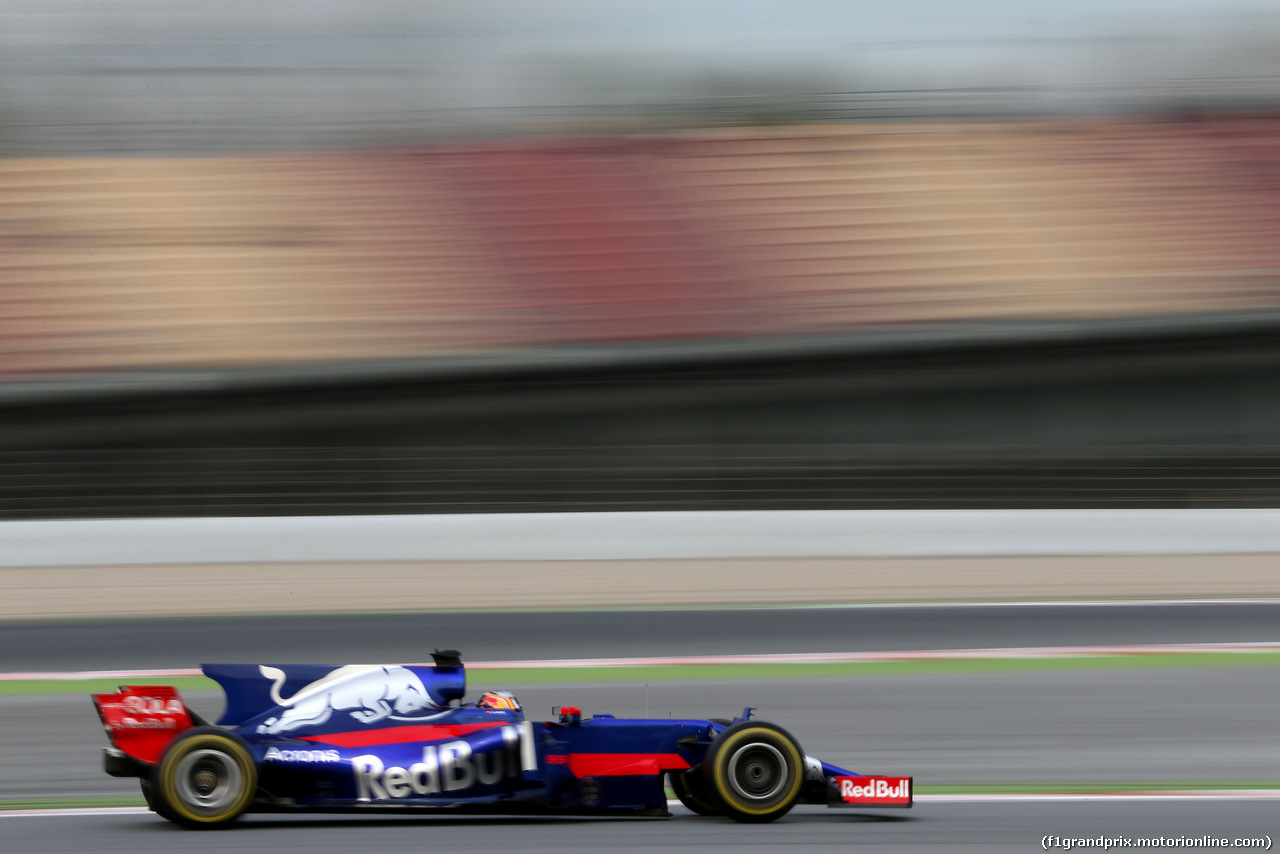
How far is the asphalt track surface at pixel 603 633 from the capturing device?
9.16m

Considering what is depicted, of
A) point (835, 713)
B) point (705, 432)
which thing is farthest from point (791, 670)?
point (705, 432)

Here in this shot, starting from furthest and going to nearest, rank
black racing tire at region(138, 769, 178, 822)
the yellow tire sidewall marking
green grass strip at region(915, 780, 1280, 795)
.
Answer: green grass strip at region(915, 780, 1280, 795), black racing tire at region(138, 769, 178, 822), the yellow tire sidewall marking

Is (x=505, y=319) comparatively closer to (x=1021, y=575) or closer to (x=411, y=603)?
(x=411, y=603)

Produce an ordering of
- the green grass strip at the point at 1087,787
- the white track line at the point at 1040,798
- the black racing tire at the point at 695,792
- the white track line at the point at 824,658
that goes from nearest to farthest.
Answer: the black racing tire at the point at 695,792 → the white track line at the point at 1040,798 → the green grass strip at the point at 1087,787 → the white track line at the point at 824,658

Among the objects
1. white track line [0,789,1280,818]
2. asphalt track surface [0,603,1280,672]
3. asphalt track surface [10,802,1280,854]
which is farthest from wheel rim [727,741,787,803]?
asphalt track surface [0,603,1280,672]

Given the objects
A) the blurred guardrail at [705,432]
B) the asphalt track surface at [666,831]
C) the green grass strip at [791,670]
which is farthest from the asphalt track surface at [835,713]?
the blurred guardrail at [705,432]

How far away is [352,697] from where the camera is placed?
4.28 m

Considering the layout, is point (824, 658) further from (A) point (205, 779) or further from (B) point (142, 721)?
(B) point (142, 721)

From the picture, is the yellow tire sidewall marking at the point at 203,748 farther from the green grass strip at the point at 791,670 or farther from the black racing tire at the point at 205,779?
the green grass strip at the point at 791,670

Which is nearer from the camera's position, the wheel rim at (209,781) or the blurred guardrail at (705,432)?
the wheel rim at (209,781)

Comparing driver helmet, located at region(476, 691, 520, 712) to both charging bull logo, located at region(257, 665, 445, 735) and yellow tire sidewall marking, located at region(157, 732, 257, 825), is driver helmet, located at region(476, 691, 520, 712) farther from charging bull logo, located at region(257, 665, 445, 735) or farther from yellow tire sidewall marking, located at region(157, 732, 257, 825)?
yellow tire sidewall marking, located at region(157, 732, 257, 825)

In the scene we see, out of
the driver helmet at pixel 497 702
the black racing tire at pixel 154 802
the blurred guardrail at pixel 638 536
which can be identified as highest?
the blurred guardrail at pixel 638 536

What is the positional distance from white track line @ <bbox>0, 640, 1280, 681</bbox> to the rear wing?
14.0 feet

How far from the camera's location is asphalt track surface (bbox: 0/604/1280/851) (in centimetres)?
440
